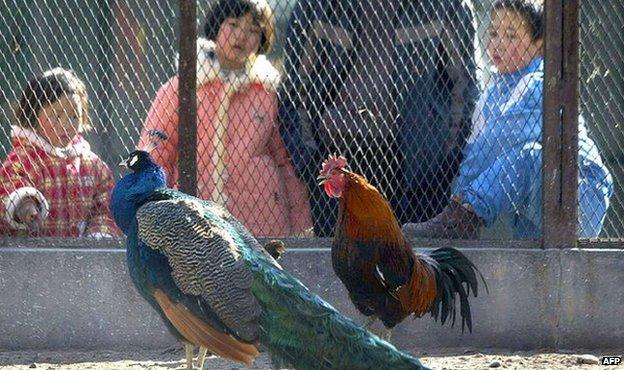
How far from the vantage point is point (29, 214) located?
7.38 meters

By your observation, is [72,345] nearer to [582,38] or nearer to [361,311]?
[361,311]

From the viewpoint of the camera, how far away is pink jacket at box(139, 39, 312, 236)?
24.7 ft

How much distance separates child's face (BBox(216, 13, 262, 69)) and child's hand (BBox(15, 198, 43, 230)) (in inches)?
51.1

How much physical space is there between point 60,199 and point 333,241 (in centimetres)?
159

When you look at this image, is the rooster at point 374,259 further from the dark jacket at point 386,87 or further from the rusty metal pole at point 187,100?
the rusty metal pole at point 187,100

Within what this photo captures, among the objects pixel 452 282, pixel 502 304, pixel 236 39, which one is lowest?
pixel 502 304

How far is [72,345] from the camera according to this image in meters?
7.29

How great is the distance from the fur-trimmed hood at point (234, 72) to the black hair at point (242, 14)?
3.0 inches

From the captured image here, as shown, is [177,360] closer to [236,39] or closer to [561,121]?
[236,39]

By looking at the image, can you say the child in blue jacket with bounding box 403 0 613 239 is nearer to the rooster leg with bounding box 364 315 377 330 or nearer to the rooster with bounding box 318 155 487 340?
the rooster with bounding box 318 155 487 340

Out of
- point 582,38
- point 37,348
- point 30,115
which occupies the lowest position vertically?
point 37,348

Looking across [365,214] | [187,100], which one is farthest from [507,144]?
[187,100]

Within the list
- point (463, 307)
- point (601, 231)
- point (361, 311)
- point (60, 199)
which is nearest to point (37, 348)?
point (60, 199)

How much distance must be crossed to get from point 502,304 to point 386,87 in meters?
1.35
